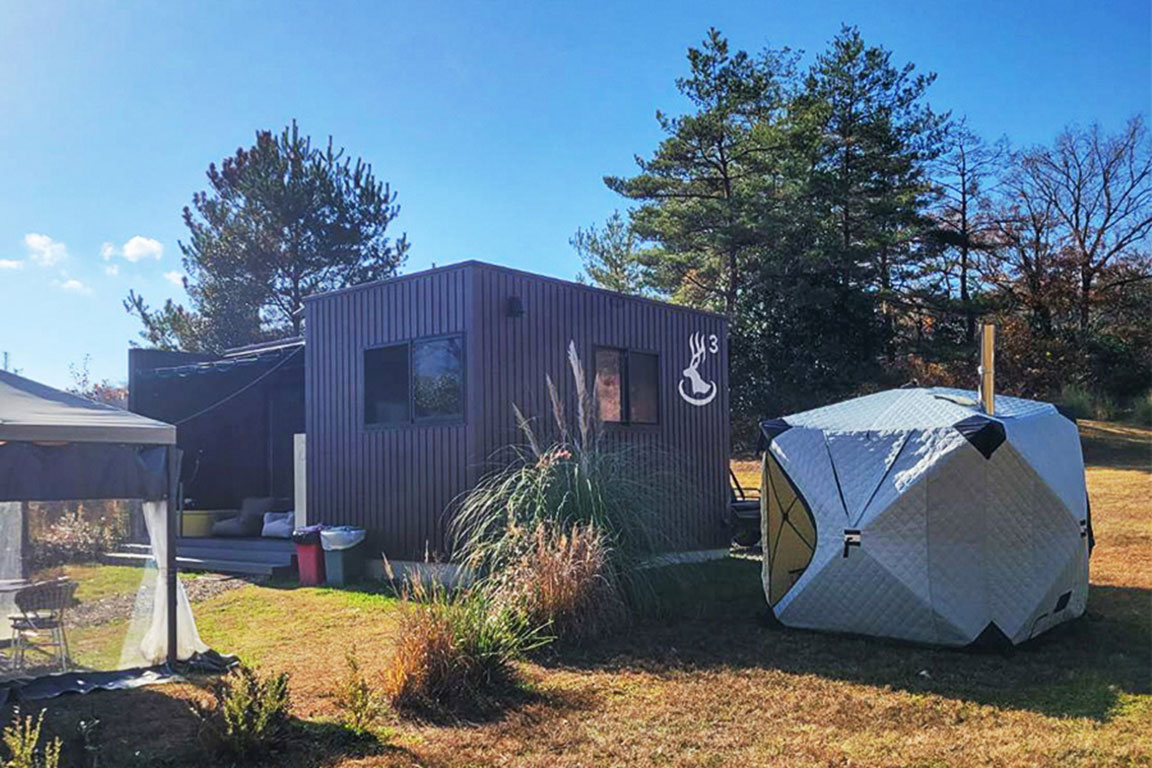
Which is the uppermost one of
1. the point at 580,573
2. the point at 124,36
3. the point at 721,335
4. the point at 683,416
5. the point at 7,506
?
the point at 124,36

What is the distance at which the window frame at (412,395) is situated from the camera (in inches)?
303

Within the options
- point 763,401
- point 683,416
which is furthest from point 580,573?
point 763,401

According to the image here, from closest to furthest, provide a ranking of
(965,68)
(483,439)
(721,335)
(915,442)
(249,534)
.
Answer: (915,442), (483,439), (721,335), (249,534), (965,68)

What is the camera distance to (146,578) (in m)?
5.30

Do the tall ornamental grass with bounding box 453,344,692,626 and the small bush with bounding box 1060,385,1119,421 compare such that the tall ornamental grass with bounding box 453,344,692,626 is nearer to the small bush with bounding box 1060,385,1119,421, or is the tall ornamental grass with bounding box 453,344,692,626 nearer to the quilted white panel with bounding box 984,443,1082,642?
the quilted white panel with bounding box 984,443,1082,642

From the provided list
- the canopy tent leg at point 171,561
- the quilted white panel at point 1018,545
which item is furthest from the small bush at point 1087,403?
the canopy tent leg at point 171,561

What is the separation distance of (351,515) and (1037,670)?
20.3ft

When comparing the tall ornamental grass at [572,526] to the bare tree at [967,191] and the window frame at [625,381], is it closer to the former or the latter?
the window frame at [625,381]

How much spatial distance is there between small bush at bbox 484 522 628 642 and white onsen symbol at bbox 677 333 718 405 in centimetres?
412

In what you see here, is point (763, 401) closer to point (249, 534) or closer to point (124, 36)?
point (249, 534)

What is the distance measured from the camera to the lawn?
3.74 m

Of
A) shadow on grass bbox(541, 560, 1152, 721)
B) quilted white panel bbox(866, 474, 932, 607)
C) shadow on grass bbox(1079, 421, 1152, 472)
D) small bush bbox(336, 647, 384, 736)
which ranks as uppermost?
shadow on grass bbox(1079, 421, 1152, 472)

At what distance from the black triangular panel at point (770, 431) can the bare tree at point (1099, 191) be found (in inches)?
663

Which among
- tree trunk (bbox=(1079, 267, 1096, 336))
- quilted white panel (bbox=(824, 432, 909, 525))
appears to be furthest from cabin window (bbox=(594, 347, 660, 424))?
tree trunk (bbox=(1079, 267, 1096, 336))
